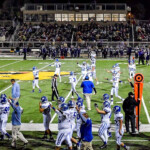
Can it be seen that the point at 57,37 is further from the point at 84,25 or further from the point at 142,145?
the point at 142,145

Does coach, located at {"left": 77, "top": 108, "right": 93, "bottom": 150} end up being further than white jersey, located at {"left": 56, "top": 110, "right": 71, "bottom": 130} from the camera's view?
No

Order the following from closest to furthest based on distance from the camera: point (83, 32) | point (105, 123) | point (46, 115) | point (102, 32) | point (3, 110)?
1. point (105, 123)
2. point (3, 110)
3. point (46, 115)
4. point (102, 32)
5. point (83, 32)

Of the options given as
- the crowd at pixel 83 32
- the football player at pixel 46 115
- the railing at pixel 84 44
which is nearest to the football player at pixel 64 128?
the football player at pixel 46 115

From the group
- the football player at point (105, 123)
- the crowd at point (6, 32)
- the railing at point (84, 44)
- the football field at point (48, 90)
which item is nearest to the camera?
the football player at point (105, 123)

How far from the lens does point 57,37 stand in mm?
54719

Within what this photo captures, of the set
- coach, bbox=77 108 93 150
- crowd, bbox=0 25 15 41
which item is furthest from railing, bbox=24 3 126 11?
coach, bbox=77 108 93 150

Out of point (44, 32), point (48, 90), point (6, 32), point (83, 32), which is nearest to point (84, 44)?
point (83, 32)

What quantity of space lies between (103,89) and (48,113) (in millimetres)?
10802

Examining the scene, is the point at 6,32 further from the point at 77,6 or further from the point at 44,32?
the point at 77,6

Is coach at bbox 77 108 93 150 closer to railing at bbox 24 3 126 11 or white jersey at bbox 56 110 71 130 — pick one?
white jersey at bbox 56 110 71 130

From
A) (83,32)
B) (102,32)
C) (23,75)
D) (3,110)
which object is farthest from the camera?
(83,32)

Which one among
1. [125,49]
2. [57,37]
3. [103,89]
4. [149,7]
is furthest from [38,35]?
[149,7]

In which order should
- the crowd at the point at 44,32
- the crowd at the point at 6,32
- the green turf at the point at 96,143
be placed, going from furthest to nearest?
the crowd at the point at 6,32 → the crowd at the point at 44,32 → the green turf at the point at 96,143

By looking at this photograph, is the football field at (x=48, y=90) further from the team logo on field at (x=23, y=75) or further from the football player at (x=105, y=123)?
the football player at (x=105, y=123)
